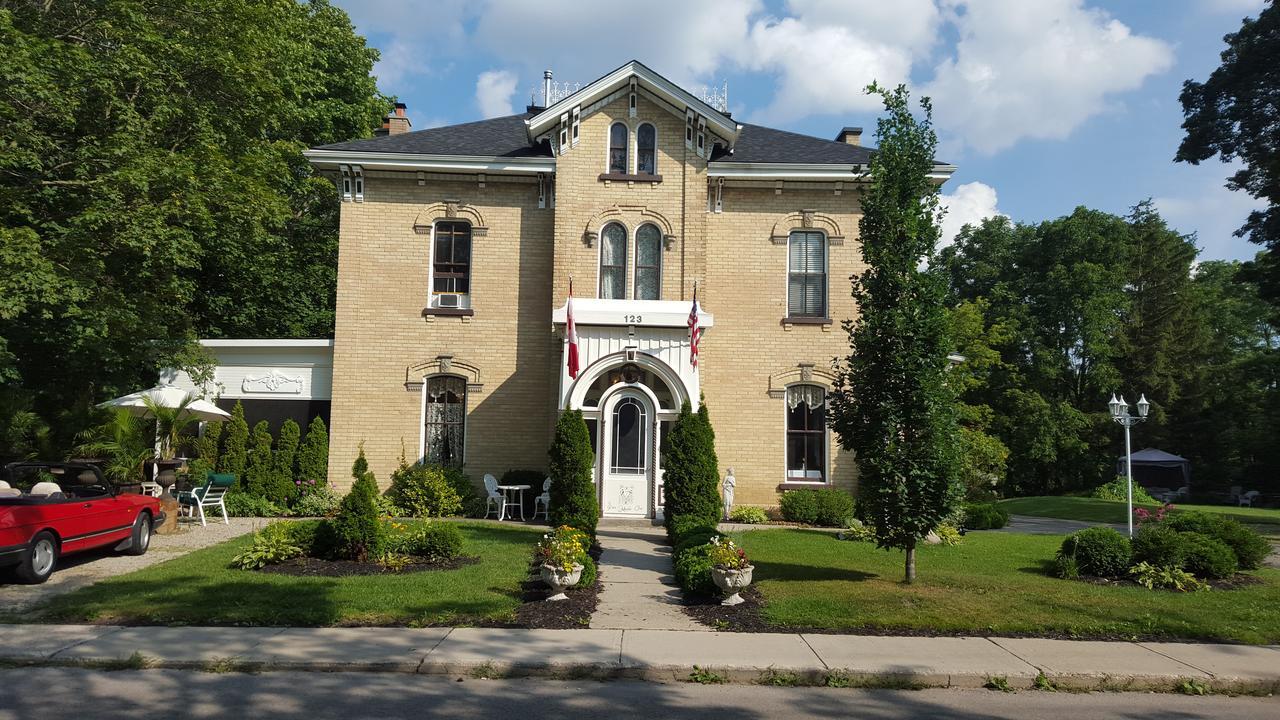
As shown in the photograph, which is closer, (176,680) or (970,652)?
(176,680)

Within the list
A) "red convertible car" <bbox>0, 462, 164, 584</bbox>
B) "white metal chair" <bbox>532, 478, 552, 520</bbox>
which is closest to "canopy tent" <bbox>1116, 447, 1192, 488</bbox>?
"white metal chair" <bbox>532, 478, 552, 520</bbox>

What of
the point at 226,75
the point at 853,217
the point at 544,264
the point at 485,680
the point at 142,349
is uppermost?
the point at 226,75

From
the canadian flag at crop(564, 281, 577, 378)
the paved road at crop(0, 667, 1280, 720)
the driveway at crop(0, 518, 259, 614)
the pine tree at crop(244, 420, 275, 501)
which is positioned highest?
the canadian flag at crop(564, 281, 577, 378)

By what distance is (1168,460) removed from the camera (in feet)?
129

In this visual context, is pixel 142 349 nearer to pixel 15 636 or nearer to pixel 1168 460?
pixel 15 636

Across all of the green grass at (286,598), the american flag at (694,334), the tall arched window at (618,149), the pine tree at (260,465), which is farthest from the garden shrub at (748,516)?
the pine tree at (260,465)

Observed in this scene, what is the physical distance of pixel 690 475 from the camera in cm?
1430

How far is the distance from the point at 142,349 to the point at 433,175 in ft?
25.9

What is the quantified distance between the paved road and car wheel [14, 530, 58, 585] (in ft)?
12.4

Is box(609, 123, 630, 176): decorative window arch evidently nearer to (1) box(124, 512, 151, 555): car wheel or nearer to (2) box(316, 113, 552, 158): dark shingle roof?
(2) box(316, 113, 552, 158): dark shingle roof

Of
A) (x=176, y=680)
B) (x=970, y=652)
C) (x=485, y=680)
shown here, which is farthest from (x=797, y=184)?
(x=176, y=680)

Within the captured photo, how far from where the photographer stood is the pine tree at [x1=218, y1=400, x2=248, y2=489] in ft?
59.5

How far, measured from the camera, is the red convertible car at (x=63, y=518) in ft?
32.6

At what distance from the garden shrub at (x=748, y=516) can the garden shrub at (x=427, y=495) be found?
618 centimetres
